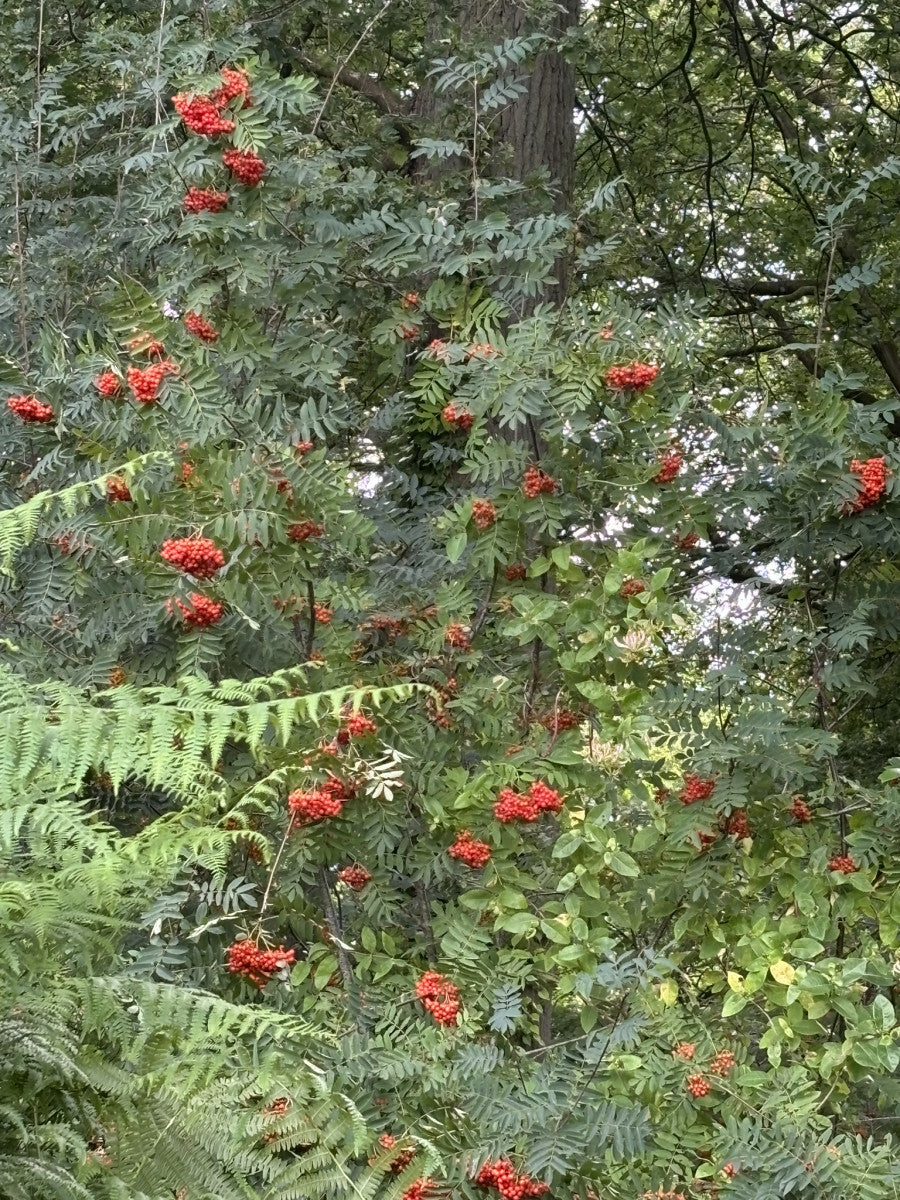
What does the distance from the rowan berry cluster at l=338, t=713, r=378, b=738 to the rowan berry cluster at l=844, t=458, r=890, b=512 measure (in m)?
1.23

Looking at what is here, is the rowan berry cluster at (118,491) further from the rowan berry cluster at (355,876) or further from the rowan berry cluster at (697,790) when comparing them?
the rowan berry cluster at (697,790)

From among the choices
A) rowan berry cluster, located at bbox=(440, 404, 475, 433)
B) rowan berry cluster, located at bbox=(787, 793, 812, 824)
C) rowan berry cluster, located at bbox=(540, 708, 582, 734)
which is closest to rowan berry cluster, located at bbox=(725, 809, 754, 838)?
rowan berry cluster, located at bbox=(787, 793, 812, 824)

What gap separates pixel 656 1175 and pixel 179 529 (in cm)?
170

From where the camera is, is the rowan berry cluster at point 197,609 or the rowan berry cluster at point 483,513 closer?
the rowan berry cluster at point 197,609

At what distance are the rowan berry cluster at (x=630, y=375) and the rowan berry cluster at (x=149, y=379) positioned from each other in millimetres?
949

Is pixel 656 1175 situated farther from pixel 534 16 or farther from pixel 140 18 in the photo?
pixel 140 18

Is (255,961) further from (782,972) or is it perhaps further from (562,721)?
(782,972)

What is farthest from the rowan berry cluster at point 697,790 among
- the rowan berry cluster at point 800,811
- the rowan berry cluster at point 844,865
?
the rowan berry cluster at point 844,865

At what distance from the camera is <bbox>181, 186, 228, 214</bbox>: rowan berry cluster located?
3.29 m

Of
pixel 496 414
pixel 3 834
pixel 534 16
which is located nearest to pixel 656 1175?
pixel 496 414

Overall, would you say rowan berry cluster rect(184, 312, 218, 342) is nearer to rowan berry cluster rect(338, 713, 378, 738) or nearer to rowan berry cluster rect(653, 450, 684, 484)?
rowan berry cluster rect(338, 713, 378, 738)

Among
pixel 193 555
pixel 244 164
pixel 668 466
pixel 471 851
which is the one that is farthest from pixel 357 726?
pixel 244 164

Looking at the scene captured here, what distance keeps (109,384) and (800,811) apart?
180cm

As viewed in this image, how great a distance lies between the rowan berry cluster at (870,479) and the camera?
336 cm
